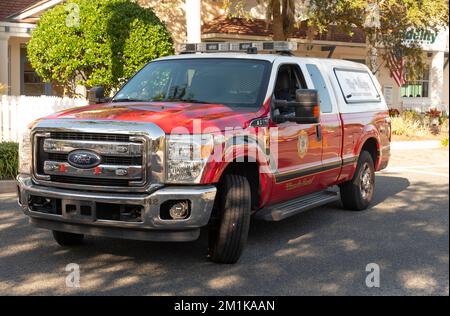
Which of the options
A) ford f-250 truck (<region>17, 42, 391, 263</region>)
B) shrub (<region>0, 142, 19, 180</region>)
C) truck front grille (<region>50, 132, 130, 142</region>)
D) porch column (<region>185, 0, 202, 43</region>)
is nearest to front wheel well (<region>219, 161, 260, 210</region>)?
ford f-250 truck (<region>17, 42, 391, 263</region>)

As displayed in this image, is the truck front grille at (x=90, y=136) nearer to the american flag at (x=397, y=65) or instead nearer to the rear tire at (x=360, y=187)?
the rear tire at (x=360, y=187)

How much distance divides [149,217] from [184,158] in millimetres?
576

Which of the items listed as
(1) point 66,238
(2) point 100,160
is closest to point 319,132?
(2) point 100,160

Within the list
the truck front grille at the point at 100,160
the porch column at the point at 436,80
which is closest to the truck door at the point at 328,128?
the truck front grille at the point at 100,160

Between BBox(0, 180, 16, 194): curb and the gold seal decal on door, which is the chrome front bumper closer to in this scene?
the gold seal decal on door

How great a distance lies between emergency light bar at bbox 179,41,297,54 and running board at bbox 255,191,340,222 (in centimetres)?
177

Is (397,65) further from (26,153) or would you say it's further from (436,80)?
(26,153)

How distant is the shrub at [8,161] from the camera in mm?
10367

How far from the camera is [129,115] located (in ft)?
18.6

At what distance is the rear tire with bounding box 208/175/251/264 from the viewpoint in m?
5.70

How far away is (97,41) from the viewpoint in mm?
15445

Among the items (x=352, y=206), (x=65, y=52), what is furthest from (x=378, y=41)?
(x=352, y=206)

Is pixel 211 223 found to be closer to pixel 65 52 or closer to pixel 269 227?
pixel 269 227

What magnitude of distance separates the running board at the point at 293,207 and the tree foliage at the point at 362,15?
11.0 m
